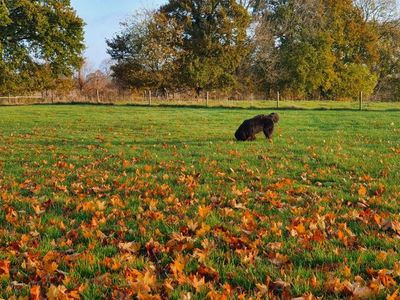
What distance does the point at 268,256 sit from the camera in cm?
394

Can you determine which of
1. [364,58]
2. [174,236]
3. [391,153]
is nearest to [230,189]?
[174,236]

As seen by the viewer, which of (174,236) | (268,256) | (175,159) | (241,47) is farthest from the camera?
(241,47)

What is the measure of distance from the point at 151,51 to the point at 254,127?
119 feet

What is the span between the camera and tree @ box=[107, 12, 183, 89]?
46594mm

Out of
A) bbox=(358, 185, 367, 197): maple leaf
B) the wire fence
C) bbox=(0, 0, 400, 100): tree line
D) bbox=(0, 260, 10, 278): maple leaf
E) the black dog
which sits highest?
bbox=(0, 0, 400, 100): tree line

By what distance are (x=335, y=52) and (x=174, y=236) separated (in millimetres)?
51700

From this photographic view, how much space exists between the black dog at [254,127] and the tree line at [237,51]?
33386 mm

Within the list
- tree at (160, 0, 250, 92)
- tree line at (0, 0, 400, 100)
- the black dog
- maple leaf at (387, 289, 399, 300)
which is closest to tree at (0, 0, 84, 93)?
tree line at (0, 0, 400, 100)

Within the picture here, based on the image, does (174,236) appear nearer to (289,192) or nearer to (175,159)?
(289,192)

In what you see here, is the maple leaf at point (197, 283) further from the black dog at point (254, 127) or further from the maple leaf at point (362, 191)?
the black dog at point (254, 127)

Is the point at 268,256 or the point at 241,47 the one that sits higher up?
the point at 241,47

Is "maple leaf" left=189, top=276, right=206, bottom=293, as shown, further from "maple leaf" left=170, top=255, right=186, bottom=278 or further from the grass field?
"maple leaf" left=170, top=255, right=186, bottom=278

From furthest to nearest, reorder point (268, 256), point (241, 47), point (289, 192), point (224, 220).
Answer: point (241, 47) → point (289, 192) → point (224, 220) → point (268, 256)

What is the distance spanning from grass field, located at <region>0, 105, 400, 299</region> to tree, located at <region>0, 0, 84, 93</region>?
33155 mm
